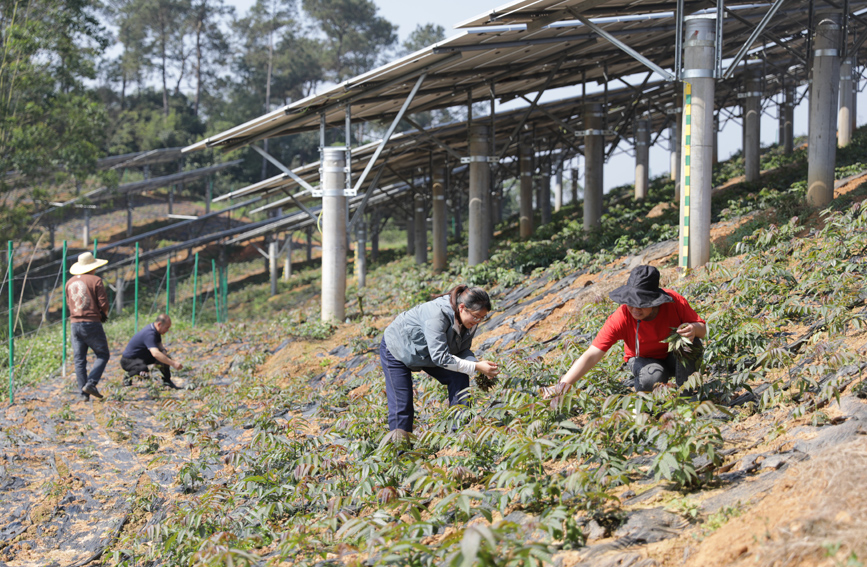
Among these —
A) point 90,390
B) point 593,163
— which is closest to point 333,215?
point 90,390

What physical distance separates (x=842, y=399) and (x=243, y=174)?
4503 cm

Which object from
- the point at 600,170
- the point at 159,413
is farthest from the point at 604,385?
the point at 600,170

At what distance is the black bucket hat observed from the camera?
4379 millimetres

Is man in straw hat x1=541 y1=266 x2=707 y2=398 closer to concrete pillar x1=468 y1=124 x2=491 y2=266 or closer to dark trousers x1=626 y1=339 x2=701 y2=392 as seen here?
dark trousers x1=626 y1=339 x2=701 y2=392

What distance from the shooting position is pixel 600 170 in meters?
16.7

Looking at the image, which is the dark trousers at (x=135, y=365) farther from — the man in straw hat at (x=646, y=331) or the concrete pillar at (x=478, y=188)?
the concrete pillar at (x=478, y=188)

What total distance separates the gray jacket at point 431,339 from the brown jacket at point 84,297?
5.33 m

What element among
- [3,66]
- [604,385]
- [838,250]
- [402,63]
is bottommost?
[604,385]

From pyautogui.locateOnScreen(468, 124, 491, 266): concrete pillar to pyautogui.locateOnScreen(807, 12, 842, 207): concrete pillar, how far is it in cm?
653

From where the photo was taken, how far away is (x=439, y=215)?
837 inches

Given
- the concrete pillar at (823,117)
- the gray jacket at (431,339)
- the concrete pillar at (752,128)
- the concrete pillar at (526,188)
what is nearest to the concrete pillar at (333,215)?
the concrete pillar at (823,117)

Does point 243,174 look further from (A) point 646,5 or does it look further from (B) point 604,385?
(B) point 604,385

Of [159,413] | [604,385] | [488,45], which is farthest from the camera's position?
[488,45]

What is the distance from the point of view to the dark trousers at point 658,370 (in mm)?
4703
